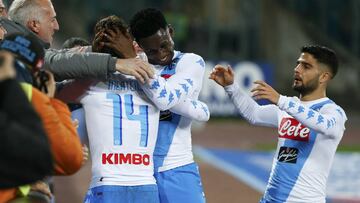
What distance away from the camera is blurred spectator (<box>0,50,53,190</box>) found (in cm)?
411

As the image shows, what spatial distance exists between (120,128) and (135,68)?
540 mm

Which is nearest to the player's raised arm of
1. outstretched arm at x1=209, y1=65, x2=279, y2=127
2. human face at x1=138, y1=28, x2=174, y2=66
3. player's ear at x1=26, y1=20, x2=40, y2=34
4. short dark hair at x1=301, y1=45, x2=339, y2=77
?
human face at x1=138, y1=28, x2=174, y2=66

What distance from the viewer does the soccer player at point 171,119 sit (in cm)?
638

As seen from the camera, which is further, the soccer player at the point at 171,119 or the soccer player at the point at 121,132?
the soccer player at the point at 171,119

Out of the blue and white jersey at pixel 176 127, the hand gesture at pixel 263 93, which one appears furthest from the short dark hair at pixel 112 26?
the hand gesture at pixel 263 93

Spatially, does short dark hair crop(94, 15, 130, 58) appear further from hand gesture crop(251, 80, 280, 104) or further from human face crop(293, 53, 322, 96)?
human face crop(293, 53, 322, 96)

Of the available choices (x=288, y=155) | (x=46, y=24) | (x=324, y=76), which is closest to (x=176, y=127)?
(x=288, y=155)

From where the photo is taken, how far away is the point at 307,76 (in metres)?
6.96

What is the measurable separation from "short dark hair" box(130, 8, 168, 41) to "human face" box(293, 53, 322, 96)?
3.85 feet

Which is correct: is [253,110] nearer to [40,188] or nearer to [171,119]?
[171,119]

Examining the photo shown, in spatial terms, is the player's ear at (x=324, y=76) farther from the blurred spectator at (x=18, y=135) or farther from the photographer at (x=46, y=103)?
the blurred spectator at (x=18, y=135)

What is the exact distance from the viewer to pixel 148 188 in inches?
243

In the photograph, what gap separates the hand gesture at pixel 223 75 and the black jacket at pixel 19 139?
286cm

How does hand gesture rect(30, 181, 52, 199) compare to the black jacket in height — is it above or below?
below
